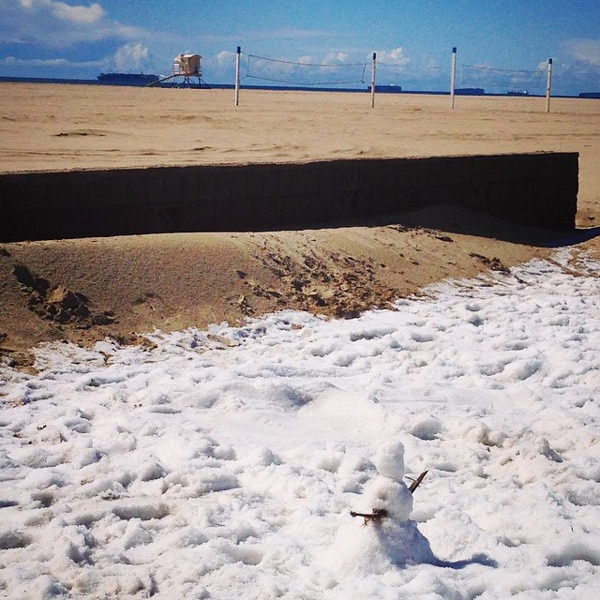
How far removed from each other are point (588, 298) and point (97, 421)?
12.7 ft

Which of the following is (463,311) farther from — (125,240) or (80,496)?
(80,496)

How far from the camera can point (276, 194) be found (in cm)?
627

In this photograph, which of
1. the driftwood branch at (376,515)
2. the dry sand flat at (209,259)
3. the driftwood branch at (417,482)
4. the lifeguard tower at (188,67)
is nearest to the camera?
the driftwood branch at (417,482)

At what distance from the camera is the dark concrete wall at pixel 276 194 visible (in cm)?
518

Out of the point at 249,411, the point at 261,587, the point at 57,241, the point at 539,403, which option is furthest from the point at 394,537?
the point at 57,241

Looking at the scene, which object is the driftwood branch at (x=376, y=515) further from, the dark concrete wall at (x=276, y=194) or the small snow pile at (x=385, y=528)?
the dark concrete wall at (x=276, y=194)

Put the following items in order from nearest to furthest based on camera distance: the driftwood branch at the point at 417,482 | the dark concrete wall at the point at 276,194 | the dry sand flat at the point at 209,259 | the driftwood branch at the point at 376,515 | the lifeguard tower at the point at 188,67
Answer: the driftwood branch at the point at 417,482 < the driftwood branch at the point at 376,515 < the dry sand flat at the point at 209,259 < the dark concrete wall at the point at 276,194 < the lifeguard tower at the point at 188,67

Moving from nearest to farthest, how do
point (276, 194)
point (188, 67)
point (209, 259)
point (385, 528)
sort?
point (385, 528)
point (209, 259)
point (276, 194)
point (188, 67)

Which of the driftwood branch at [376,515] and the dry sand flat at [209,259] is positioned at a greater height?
the dry sand flat at [209,259]

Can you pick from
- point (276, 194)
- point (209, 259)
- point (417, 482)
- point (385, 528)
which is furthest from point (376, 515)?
point (276, 194)

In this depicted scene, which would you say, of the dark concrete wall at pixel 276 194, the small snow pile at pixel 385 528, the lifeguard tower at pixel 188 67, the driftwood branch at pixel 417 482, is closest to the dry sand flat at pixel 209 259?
the dark concrete wall at pixel 276 194

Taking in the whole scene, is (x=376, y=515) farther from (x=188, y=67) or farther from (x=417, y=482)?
(x=188, y=67)

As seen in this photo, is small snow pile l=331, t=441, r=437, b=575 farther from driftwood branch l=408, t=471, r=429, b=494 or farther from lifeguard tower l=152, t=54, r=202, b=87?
lifeguard tower l=152, t=54, r=202, b=87

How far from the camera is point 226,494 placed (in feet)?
9.92
